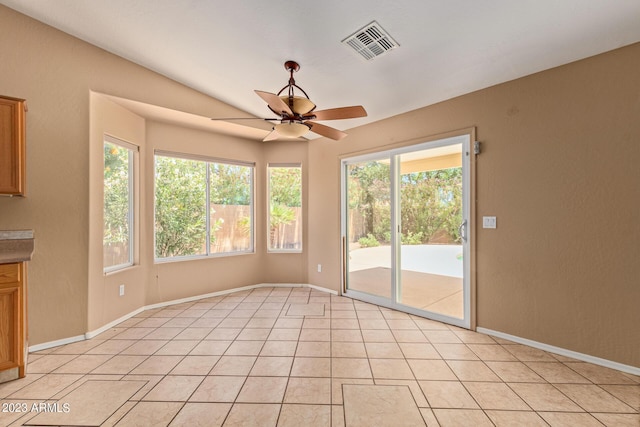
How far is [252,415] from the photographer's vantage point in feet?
5.63

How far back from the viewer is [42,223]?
261 centimetres

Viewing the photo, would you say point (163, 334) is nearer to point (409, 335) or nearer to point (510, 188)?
point (409, 335)

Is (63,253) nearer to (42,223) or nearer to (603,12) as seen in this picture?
(42,223)

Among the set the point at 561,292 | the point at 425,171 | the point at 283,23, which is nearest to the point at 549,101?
the point at 425,171

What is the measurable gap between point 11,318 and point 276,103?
262 cm

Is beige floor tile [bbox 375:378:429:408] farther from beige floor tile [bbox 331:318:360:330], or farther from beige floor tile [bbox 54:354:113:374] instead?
beige floor tile [bbox 54:354:113:374]

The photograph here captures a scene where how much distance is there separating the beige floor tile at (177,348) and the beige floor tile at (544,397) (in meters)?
2.74

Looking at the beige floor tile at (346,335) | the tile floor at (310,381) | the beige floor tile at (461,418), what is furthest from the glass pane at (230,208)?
the beige floor tile at (461,418)

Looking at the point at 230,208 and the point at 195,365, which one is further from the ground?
the point at 230,208

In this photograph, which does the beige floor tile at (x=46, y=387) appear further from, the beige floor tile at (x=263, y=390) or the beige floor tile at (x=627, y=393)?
the beige floor tile at (x=627, y=393)

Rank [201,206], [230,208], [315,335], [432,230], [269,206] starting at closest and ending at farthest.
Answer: [315,335] → [432,230] → [201,206] → [230,208] → [269,206]

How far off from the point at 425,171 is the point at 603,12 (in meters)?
1.91

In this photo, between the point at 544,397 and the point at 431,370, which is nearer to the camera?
the point at 544,397

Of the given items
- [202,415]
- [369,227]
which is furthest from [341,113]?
[202,415]
